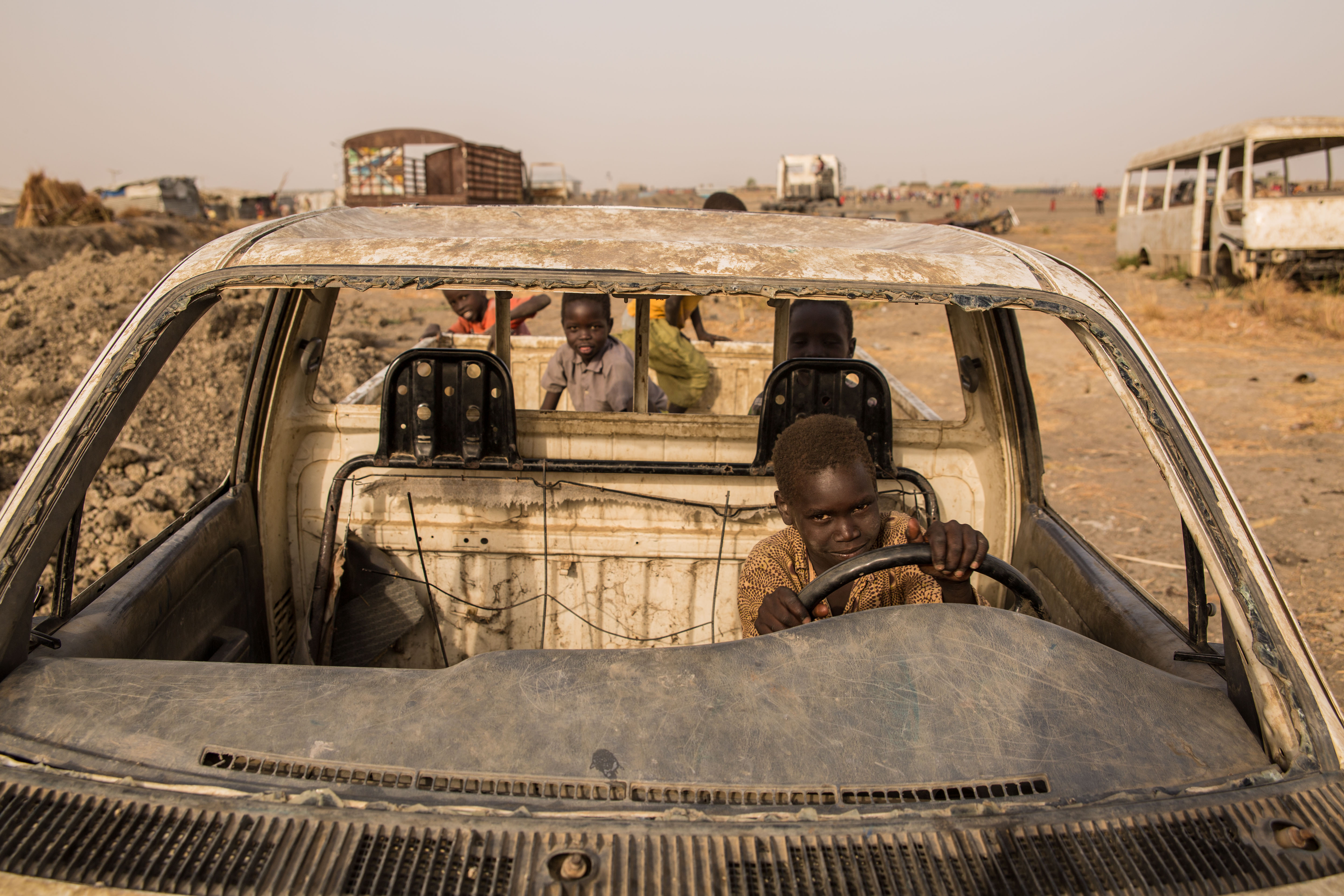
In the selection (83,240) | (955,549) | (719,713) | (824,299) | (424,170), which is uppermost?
(424,170)

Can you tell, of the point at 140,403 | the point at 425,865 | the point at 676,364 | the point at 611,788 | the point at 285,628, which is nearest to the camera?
the point at 425,865

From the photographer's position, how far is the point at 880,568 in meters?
1.72

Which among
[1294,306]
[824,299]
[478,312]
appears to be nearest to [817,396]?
[824,299]

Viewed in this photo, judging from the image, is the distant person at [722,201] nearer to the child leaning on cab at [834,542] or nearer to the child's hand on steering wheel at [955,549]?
the child leaning on cab at [834,542]

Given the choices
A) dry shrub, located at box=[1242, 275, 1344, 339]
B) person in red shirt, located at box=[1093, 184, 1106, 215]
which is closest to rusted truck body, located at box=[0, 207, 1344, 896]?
dry shrub, located at box=[1242, 275, 1344, 339]

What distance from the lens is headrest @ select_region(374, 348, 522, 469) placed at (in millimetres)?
2428

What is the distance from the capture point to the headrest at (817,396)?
2.47 m

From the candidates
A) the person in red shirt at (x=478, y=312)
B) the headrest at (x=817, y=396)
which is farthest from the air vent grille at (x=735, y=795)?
the person in red shirt at (x=478, y=312)

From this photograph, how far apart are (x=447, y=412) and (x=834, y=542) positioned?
1.22m

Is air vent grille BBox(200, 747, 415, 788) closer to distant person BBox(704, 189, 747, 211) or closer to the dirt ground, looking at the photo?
the dirt ground

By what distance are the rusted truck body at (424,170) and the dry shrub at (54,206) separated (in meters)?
6.64

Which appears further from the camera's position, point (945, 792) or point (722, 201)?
point (722, 201)

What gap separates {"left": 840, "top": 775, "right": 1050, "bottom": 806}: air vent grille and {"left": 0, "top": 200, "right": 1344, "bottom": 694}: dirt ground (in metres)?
3.28

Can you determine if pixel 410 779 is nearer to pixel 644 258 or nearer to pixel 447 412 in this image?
pixel 644 258
